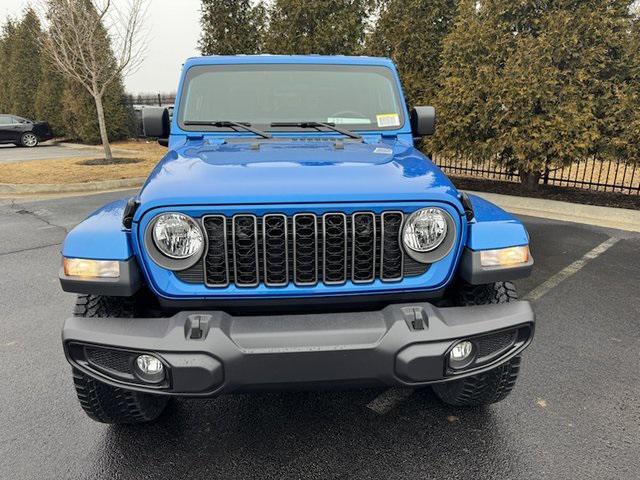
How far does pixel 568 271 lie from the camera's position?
5.00m

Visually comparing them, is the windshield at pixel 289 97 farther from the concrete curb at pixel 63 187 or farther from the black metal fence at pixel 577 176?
the concrete curb at pixel 63 187

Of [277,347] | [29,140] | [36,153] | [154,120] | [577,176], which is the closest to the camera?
[277,347]

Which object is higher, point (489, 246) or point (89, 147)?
point (489, 246)

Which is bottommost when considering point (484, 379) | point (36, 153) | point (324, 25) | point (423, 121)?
point (36, 153)

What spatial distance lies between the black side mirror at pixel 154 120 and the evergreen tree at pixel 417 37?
6.94 metres

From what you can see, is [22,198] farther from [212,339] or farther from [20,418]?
[212,339]

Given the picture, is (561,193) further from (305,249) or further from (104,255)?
(104,255)

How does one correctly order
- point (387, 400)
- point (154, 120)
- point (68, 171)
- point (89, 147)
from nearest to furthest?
1. point (387, 400)
2. point (154, 120)
3. point (68, 171)
4. point (89, 147)

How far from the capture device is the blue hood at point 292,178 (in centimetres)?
200

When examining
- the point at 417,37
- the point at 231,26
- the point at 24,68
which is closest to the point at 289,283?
the point at 417,37

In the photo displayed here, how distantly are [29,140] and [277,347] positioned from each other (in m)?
21.5

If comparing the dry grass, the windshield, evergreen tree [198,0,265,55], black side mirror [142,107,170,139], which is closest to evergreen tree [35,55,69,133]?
the dry grass

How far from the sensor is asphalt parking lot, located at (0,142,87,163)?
15177 mm

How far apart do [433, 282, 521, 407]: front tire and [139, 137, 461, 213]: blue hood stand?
19.8 inches
